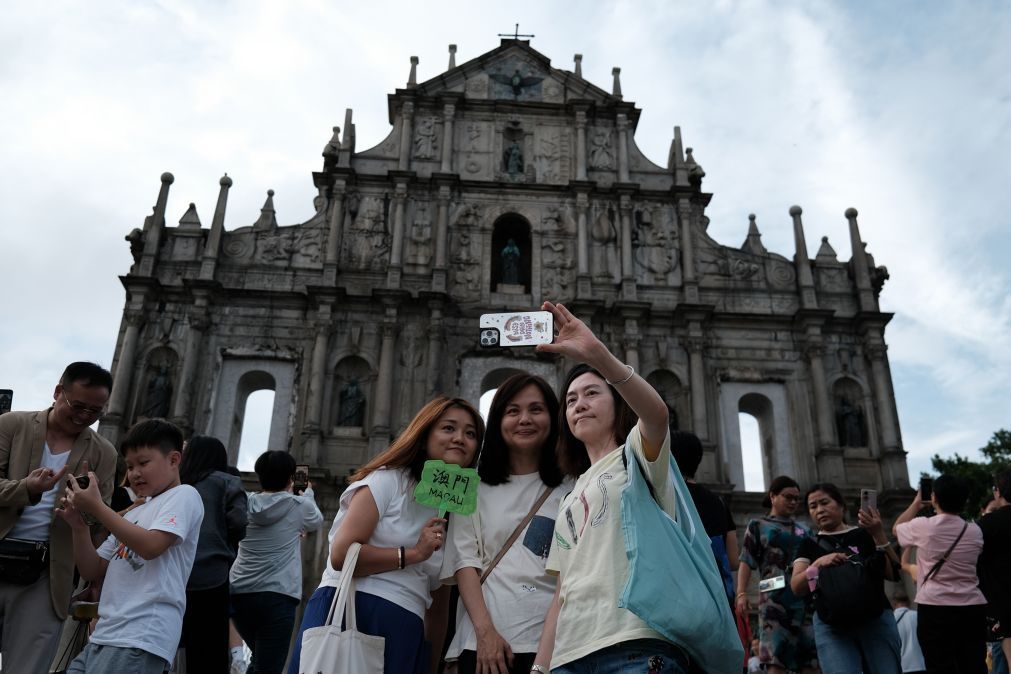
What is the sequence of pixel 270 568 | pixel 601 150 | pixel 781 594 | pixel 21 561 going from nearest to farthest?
pixel 21 561, pixel 781 594, pixel 270 568, pixel 601 150

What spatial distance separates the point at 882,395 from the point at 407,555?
1545 cm

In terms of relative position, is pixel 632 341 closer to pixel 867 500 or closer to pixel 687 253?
pixel 687 253

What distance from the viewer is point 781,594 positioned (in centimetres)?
567

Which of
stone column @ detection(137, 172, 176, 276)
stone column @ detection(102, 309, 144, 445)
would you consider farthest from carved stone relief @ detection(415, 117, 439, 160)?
stone column @ detection(102, 309, 144, 445)

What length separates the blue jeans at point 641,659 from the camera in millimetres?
2586

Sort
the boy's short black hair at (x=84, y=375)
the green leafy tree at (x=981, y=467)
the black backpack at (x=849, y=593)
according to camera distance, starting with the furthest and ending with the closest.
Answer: the green leafy tree at (x=981, y=467) < the black backpack at (x=849, y=593) < the boy's short black hair at (x=84, y=375)

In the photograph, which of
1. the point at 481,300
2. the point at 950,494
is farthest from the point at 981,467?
the point at 950,494

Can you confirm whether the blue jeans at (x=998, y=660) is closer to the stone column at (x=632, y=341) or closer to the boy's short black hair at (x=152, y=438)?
the boy's short black hair at (x=152, y=438)

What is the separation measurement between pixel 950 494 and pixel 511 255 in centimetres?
1337

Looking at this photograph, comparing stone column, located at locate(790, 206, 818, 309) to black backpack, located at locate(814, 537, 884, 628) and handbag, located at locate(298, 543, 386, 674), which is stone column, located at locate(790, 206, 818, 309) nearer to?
black backpack, located at locate(814, 537, 884, 628)

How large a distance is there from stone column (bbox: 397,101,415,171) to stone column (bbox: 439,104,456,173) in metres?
0.80

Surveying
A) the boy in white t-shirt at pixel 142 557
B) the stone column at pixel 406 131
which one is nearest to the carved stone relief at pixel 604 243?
the stone column at pixel 406 131

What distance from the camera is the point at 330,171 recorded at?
1836cm

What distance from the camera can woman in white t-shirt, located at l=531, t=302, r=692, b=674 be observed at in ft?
8.64
